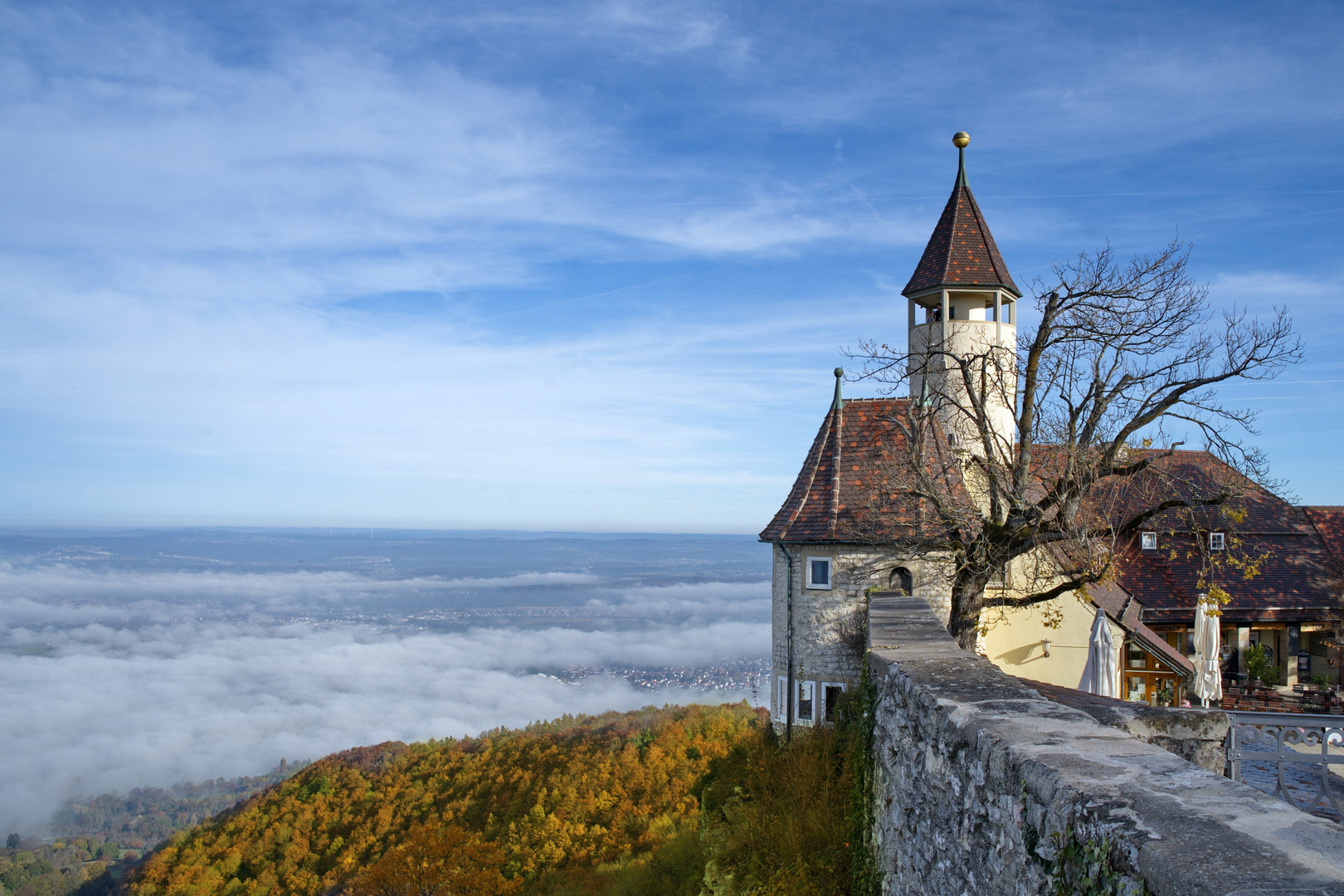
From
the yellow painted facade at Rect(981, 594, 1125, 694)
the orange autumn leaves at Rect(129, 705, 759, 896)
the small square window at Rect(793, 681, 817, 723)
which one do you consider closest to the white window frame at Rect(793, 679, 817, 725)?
the small square window at Rect(793, 681, 817, 723)

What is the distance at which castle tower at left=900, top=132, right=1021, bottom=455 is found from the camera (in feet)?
64.4

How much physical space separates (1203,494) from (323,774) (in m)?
78.0

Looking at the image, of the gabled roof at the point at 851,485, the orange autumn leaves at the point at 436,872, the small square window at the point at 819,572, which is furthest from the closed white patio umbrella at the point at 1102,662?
the orange autumn leaves at the point at 436,872

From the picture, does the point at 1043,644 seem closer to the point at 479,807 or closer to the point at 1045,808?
the point at 1045,808

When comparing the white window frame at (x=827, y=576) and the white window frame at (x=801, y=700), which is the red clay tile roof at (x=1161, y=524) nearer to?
the white window frame at (x=827, y=576)

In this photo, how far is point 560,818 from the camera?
4809 cm

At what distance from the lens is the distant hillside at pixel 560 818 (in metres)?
10.8

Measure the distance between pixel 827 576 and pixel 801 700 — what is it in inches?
110

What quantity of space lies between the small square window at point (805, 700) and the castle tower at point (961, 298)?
648 cm

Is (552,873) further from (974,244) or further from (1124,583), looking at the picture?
(974,244)

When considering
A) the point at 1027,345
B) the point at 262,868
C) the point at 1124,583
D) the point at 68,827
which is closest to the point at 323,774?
the point at 262,868

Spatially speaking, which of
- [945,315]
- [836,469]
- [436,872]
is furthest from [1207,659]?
[436,872]

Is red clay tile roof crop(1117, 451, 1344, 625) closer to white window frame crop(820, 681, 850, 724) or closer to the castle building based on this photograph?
the castle building

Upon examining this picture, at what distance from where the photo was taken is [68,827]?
485 feet
